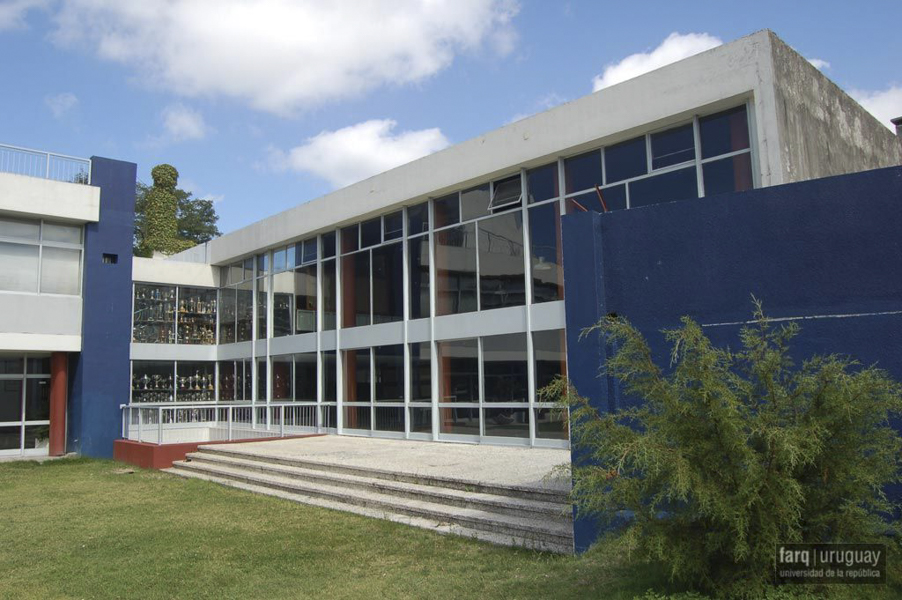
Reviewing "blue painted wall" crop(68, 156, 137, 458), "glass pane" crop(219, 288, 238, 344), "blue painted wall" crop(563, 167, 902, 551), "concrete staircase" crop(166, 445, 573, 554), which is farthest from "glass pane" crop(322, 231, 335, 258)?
"blue painted wall" crop(563, 167, 902, 551)

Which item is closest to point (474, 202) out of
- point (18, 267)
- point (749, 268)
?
point (749, 268)

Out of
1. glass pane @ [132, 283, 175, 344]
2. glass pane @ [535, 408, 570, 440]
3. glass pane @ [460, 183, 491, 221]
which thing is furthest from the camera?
glass pane @ [132, 283, 175, 344]

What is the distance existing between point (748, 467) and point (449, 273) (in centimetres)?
1106

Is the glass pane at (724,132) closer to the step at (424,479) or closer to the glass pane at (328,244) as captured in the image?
the step at (424,479)

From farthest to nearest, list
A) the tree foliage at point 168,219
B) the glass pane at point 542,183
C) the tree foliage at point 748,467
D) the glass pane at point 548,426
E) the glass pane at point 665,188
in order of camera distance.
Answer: the tree foliage at point 168,219 → the glass pane at point 542,183 → the glass pane at point 548,426 → the glass pane at point 665,188 → the tree foliage at point 748,467

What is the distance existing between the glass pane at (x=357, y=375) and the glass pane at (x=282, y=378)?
250 cm

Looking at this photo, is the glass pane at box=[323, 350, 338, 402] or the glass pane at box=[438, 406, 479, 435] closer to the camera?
the glass pane at box=[438, 406, 479, 435]

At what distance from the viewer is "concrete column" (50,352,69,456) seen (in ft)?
55.2

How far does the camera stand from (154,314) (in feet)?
67.4

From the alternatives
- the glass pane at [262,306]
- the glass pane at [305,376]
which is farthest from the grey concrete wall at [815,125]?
the glass pane at [262,306]

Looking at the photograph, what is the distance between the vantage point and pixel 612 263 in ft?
20.1

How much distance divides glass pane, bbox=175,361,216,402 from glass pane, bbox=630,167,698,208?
14991 millimetres

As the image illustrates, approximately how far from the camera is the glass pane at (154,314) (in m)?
20.2

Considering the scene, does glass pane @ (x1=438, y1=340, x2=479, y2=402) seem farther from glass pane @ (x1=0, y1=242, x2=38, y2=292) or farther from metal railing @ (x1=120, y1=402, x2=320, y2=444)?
glass pane @ (x1=0, y1=242, x2=38, y2=292)
